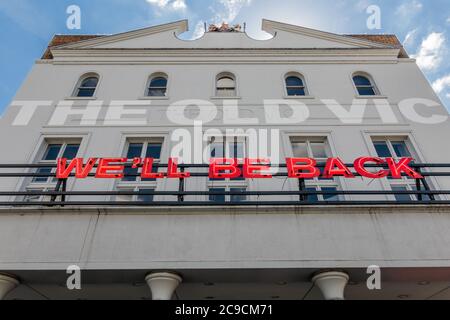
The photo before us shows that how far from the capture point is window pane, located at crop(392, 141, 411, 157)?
9.88m

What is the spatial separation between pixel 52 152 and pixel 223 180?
6.42m

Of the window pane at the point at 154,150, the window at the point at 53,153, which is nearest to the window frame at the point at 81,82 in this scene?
the window at the point at 53,153

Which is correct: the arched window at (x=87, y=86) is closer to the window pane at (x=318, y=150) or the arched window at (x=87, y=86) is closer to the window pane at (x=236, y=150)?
the window pane at (x=236, y=150)

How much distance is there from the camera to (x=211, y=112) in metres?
10.7

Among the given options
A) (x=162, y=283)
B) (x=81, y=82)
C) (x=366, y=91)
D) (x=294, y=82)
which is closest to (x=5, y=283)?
(x=162, y=283)

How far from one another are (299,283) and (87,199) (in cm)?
650

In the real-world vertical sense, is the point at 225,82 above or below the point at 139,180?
above

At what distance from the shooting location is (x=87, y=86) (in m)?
12.3

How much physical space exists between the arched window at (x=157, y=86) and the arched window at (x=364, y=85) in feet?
27.8

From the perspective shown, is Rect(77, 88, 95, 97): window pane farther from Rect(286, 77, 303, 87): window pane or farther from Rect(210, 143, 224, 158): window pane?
Rect(286, 77, 303, 87): window pane

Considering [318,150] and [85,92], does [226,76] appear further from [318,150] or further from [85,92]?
[85,92]

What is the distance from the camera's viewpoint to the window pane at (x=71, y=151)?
32.4 feet

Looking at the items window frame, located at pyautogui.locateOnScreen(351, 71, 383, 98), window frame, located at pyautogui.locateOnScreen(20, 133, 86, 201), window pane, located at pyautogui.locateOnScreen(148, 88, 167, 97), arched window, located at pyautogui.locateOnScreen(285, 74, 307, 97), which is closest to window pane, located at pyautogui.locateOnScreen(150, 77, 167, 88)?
window pane, located at pyautogui.locateOnScreen(148, 88, 167, 97)
